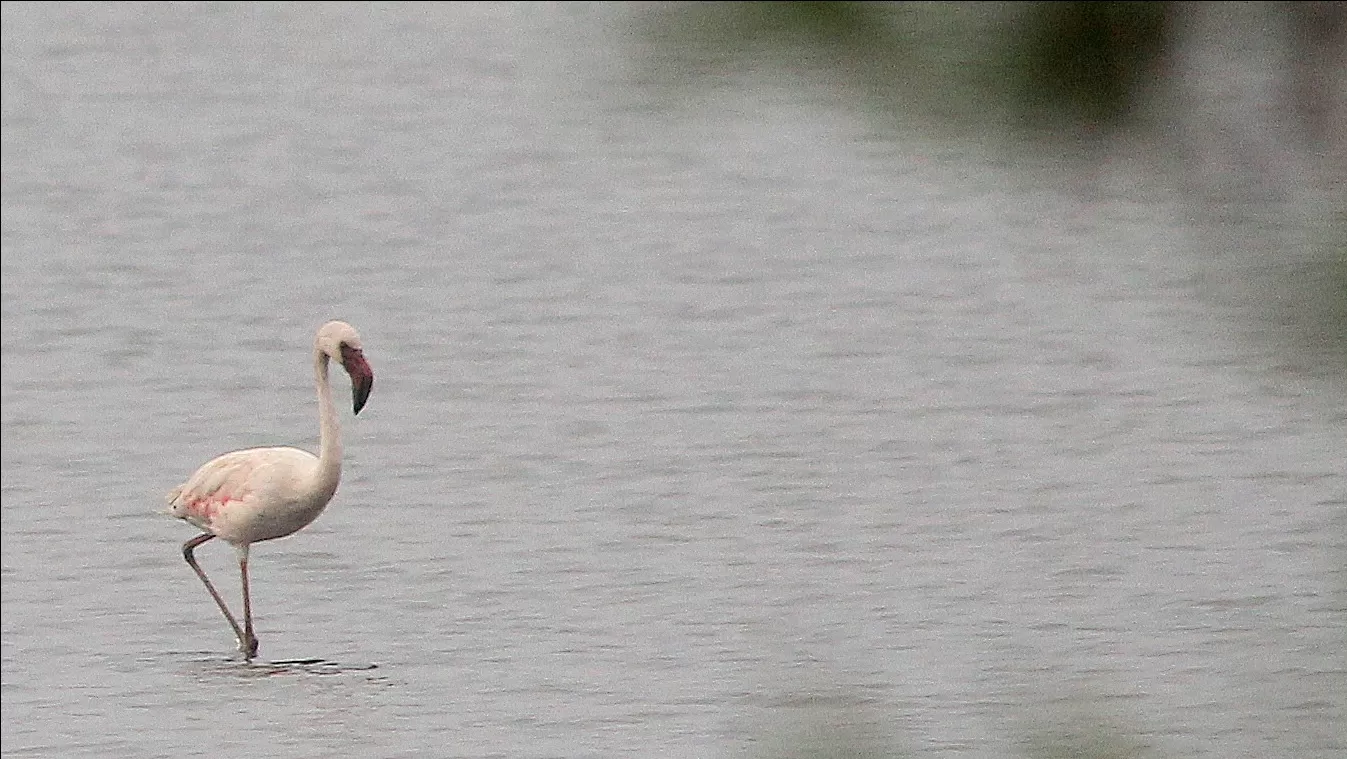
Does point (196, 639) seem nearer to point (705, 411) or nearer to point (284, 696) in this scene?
point (284, 696)

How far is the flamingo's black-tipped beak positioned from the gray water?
591 millimetres

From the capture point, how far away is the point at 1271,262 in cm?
167

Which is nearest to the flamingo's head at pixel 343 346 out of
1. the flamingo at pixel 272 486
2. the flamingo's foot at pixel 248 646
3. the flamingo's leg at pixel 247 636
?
the flamingo at pixel 272 486

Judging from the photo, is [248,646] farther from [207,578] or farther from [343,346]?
[343,346]

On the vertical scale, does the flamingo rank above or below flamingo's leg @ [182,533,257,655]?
above

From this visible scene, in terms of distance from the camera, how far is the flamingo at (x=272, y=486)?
7.94 m

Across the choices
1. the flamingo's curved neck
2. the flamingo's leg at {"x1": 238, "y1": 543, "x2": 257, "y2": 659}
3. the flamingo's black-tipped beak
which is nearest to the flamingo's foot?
the flamingo's leg at {"x1": 238, "y1": 543, "x2": 257, "y2": 659}

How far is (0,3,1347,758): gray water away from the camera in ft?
7.10

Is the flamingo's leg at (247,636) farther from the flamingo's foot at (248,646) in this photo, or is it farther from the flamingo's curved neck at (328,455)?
the flamingo's curved neck at (328,455)

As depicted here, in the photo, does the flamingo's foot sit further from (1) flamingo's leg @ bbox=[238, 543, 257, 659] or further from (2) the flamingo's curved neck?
(2) the flamingo's curved neck

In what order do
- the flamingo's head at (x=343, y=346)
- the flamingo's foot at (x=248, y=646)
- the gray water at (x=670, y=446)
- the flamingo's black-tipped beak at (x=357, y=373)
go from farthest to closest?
1. the flamingo's head at (x=343, y=346)
2. the flamingo's black-tipped beak at (x=357, y=373)
3. the flamingo's foot at (x=248, y=646)
4. the gray water at (x=670, y=446)

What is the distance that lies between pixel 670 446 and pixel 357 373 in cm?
219

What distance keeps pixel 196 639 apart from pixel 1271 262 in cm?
661

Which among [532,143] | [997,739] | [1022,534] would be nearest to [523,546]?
[1022,534]
